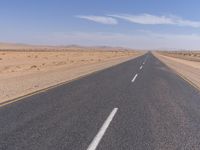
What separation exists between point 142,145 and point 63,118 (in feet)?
8.67

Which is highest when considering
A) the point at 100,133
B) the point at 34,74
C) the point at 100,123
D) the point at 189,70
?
the point at 100,133

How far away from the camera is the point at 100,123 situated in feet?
23.6

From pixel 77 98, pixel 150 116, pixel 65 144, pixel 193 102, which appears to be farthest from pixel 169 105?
pixel 65 144

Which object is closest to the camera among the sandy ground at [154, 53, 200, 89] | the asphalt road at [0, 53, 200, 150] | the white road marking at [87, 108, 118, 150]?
the white road marking at [87, 108, 118, 150]

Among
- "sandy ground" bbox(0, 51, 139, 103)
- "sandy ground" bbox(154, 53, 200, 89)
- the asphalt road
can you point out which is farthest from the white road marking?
"sandy ground" bbox(154, 53, 200, 89)

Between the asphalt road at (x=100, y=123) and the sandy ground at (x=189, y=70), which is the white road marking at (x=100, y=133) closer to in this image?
the asphalt road at (x=100, y=123)


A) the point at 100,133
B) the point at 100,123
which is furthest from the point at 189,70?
the point at 100,133

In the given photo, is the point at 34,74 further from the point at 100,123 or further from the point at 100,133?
the point at 100,133

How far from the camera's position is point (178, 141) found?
235 inches

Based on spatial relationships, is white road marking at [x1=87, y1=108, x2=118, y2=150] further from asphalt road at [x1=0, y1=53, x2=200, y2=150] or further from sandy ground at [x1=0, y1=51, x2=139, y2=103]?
sandy ground at [x1=0, y1=51, x2=139, y2=103]

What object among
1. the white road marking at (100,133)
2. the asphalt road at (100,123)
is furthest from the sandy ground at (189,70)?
the white road marking at (100,133)

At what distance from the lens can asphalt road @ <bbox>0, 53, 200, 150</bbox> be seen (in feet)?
18.5

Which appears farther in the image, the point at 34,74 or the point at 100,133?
the point at 34,74

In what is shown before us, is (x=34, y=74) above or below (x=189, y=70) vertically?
above
